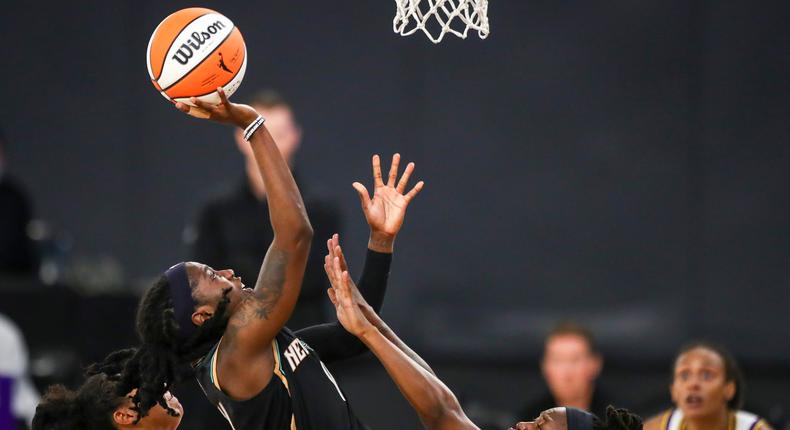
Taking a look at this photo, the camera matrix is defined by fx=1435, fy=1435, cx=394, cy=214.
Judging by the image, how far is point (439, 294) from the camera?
9.11 metres

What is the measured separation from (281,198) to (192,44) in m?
0.61

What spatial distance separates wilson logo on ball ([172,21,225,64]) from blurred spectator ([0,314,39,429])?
325cm

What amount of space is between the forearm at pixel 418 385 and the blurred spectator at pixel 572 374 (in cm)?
247

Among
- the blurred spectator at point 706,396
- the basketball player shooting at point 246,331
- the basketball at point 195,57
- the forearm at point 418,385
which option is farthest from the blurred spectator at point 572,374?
the basketball at point 195,57

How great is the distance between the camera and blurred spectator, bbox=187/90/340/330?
7.03 m

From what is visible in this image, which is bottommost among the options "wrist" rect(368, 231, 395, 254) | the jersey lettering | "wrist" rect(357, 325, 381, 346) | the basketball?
the jersey lettering

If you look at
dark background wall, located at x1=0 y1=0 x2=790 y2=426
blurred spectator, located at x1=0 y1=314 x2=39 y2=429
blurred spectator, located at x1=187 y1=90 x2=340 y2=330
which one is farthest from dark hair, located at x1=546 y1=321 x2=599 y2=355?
blurred spectator, located at x1=0 y1=314 x2=39 y2=429

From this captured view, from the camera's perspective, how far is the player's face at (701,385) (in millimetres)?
6160

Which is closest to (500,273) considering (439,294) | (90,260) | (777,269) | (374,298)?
(439,294)

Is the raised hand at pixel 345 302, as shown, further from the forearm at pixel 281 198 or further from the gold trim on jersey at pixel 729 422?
the gold trim on jersey at pixel 729 422

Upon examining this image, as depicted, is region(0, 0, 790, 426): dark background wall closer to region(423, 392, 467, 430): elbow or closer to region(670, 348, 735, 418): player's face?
region(670, 348, 735, 418): player's face

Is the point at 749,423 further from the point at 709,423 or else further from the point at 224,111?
the point at 224,111

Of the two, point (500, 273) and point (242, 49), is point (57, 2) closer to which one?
point (500, 273)

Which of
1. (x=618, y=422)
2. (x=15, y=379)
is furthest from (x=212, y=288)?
(x=15, y=379)
